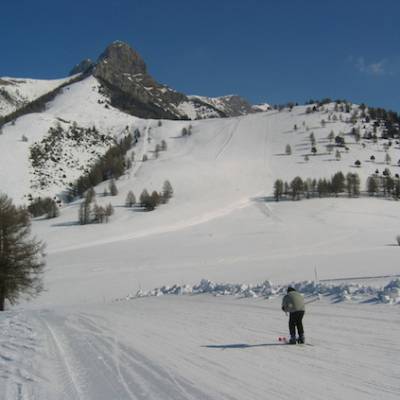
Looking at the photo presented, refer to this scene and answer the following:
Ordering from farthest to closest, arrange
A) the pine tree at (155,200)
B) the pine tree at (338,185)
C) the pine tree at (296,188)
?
1. the pine tree at (338,185)
2. the pine tree at (296,188)
3. the pine tree at (155,200)

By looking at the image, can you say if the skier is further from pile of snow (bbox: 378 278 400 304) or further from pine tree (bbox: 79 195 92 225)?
A: pine tree (bbox: 79 195 92 225)

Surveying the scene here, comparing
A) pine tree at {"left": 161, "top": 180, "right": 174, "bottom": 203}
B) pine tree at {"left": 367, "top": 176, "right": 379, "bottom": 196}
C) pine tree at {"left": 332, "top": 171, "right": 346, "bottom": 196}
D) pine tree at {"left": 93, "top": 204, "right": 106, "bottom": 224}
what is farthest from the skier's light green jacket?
pine tree at {"left": 367, "top": 176, "right": 379, "bottom": 196}

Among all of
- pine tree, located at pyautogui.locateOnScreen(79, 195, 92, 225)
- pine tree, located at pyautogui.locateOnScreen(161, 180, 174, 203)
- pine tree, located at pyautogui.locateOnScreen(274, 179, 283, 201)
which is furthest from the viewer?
pine tree, located at pyautogui.locateOnScreen(161, 180, 174, 203)

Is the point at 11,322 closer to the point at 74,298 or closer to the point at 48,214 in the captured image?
the point at 74,298

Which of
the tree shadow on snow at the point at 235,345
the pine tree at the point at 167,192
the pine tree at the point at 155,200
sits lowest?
the tree shadow on snow at the point at 235,345

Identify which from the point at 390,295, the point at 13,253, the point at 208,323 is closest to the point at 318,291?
the point at 390,295

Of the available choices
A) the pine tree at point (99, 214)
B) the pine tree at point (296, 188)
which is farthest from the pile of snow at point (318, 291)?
the pine tree at point (296, 188)

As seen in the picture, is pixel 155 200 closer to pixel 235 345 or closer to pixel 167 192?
pixel 167 192

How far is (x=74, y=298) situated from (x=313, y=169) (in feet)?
456

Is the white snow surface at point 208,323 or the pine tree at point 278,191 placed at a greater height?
the pine tree at point 278,191

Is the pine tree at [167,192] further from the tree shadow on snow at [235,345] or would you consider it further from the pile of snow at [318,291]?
the tree shadow on snow at [235,345]

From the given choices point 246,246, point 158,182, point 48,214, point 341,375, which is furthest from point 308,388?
point 158,182

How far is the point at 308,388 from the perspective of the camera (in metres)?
8.89

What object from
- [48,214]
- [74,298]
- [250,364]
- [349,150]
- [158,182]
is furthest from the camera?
[349,150]
